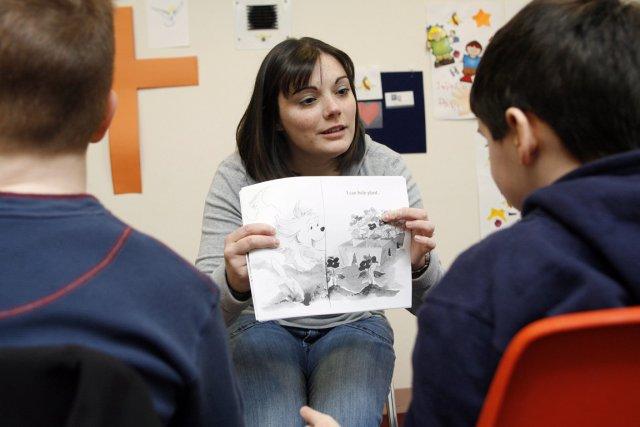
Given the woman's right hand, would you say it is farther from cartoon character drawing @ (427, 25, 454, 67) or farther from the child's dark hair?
cartoon character drawing @ (427, 25, 454, 67)

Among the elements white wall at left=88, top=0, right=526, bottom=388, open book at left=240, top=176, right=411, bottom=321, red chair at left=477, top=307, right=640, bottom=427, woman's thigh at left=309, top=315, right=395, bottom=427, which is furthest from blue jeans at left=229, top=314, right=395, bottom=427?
white wall at left=88, top=0, right=526, bottom=388

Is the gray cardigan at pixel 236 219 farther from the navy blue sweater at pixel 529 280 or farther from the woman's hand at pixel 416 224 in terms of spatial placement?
the navy blue sweater at pixel 529 280

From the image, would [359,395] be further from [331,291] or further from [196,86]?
[196,86]

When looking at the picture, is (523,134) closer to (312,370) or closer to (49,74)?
(49,74)

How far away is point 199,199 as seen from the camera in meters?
1.98

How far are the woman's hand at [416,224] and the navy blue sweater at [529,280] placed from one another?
0.45 meters

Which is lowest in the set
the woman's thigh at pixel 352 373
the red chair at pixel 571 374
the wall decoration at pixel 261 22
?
the woman's thigh at pixel 352 373

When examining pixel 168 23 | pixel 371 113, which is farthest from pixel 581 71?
pixel 168 23

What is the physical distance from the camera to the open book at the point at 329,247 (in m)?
1.06

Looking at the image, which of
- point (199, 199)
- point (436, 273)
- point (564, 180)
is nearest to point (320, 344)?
point (436, 273)

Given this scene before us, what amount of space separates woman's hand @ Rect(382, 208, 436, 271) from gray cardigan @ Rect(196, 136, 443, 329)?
76 mm

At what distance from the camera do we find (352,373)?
3.53ft

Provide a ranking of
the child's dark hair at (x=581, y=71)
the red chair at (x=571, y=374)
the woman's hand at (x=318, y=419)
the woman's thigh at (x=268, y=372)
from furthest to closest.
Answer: the woman's thigh at (x=268, y=372) < the woman's hand at (x=318, y=419) < the child's dark hair at (x=581, y=71) < the red chair at (x=571, y=374)

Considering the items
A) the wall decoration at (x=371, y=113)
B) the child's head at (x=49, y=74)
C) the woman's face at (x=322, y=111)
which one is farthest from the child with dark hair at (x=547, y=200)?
the wall decoration at (x=371, y=113)
